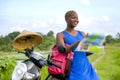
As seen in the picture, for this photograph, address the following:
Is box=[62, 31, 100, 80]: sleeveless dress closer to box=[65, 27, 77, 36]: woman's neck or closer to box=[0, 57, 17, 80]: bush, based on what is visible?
box=[65, 27, 77, 36]: woman's neck

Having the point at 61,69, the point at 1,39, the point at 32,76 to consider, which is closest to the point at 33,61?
the point at 32,76

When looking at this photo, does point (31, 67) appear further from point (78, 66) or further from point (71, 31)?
point (71, 31)

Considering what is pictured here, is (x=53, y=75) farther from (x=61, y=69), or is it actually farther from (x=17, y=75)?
(x=17, y=75)

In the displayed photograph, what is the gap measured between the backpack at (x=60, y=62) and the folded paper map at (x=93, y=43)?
14.8 inches

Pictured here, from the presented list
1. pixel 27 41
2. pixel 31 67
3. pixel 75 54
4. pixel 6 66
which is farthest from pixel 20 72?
pixel 6 66

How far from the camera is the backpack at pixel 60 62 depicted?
3969 millimetres

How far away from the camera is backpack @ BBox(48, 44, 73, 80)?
397 cm

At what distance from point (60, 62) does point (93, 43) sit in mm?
531

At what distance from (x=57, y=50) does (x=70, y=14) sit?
0.40 metres

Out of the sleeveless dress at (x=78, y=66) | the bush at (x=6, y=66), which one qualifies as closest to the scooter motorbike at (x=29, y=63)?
the sleeveless dress at (x=78, y=66)

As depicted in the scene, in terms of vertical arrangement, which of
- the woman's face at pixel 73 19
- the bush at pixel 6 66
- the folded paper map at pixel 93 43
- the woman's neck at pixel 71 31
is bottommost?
the bush at pixel 6 66

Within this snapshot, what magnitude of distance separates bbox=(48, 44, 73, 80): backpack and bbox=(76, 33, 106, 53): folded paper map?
377 mm

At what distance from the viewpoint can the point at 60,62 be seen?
156 inches

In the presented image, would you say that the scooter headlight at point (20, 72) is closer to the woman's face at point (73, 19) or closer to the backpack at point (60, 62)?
the backpack at point (60, 62)
